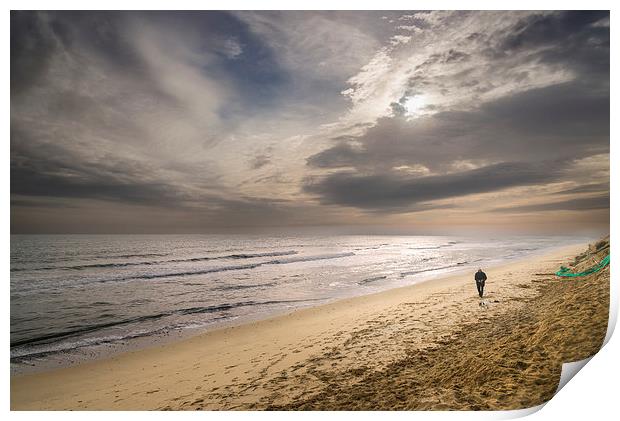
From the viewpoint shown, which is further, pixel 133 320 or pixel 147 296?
pixel 147 296

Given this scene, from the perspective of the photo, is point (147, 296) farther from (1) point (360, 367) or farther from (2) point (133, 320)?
(1) point (360, 367)

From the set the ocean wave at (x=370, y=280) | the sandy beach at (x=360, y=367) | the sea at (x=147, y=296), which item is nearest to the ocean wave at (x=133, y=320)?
the sea at (x=147, y=296)

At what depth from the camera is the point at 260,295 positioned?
7.89 metres

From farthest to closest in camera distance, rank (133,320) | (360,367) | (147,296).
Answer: (147,296), (133,320), (360,367)

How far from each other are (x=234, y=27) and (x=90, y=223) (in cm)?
360

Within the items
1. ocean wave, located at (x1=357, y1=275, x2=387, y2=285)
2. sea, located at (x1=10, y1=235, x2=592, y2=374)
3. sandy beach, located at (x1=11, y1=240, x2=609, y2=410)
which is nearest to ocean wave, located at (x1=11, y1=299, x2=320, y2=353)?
sea, located at (x1=10, y1=235, x2=592, y2=374)

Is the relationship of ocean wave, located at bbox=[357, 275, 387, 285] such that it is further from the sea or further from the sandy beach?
the sandy beach

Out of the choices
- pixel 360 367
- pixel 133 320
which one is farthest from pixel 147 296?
pixel 360 367

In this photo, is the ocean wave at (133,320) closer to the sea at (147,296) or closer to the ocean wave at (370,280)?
the sea at (147,296)

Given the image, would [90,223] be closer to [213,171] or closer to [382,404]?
[213,171]

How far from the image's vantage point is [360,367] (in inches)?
129

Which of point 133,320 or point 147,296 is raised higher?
point 147,296

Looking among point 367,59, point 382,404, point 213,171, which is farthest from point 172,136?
point 382,404

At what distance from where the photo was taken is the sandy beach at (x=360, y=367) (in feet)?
8.84
